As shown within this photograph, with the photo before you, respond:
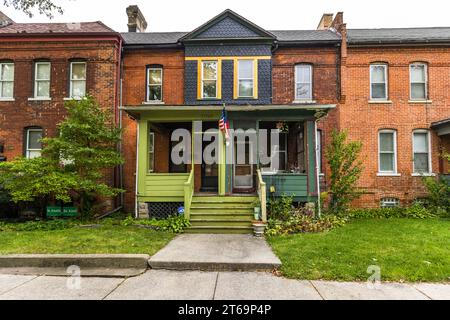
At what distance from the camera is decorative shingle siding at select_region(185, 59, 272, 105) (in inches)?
484

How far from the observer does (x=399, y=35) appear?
13141 millimetres

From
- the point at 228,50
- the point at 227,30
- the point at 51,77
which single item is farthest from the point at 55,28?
the point at 228,50

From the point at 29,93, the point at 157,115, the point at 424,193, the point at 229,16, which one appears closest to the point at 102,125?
the point at 157,115

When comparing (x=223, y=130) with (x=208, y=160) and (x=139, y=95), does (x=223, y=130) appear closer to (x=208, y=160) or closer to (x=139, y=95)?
(x=208, y=160)

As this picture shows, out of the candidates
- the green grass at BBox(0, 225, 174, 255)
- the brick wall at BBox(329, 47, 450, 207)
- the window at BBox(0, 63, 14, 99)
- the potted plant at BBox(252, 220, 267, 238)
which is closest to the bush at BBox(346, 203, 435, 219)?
the brick wall at BBox(329, 47, 450, 207)

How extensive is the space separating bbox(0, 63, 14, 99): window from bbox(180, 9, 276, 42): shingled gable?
24.9ft

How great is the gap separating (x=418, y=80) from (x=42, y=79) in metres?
16.5

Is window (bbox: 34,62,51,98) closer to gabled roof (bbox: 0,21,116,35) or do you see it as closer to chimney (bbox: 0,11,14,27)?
gabled roof (bbox: 0,21,116,35)

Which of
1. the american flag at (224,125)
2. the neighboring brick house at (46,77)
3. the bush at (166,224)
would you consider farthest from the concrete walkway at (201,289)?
the neighboring brick house at (46,77)

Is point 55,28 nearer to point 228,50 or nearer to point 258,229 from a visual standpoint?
point 228,50

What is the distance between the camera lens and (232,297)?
4.25 m

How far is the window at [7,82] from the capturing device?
12.5m

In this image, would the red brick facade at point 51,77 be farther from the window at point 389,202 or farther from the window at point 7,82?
the window at point 389,202

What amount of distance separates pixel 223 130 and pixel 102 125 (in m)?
4.31
